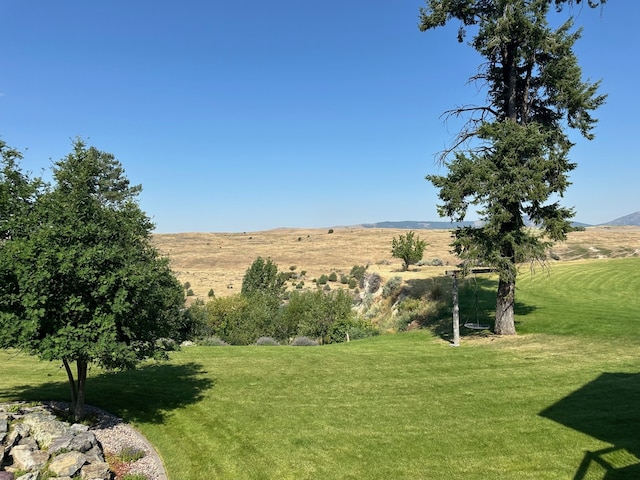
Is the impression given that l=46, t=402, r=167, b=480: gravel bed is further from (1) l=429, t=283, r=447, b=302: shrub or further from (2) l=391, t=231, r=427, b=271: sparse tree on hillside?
(2) l=391, t=231, r=427, b=271: sparse tree on hillside

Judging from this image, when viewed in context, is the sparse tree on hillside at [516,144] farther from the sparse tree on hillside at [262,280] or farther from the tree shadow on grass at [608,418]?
the sparse tree on hillside at [262,280]

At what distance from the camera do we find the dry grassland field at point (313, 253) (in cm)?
5609

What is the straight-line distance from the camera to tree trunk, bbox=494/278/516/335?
69.2ft

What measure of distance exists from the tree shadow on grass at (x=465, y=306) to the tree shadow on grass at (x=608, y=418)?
318 inches

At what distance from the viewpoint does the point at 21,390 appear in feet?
50.1

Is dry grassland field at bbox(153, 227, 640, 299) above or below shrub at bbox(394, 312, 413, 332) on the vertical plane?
above

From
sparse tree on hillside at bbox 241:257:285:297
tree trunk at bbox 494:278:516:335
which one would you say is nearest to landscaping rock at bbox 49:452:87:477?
tree trunk at bbox 494:278:516:335

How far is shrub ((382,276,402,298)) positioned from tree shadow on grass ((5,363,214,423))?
20.2 meters

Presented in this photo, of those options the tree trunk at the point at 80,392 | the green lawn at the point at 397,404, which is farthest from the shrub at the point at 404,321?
the tree trunk at the point at 80,392

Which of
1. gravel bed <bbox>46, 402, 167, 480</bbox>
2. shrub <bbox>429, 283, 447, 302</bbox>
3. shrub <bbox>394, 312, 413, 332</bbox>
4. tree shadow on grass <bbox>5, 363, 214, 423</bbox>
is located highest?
shrub <bbox>429, 283, 447, 302</bbox>

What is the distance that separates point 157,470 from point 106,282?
4.56m

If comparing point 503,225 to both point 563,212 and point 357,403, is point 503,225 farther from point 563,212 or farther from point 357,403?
point 357,403

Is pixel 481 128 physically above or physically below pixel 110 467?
above

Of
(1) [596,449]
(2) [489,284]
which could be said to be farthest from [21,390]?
(2) [489,284]
